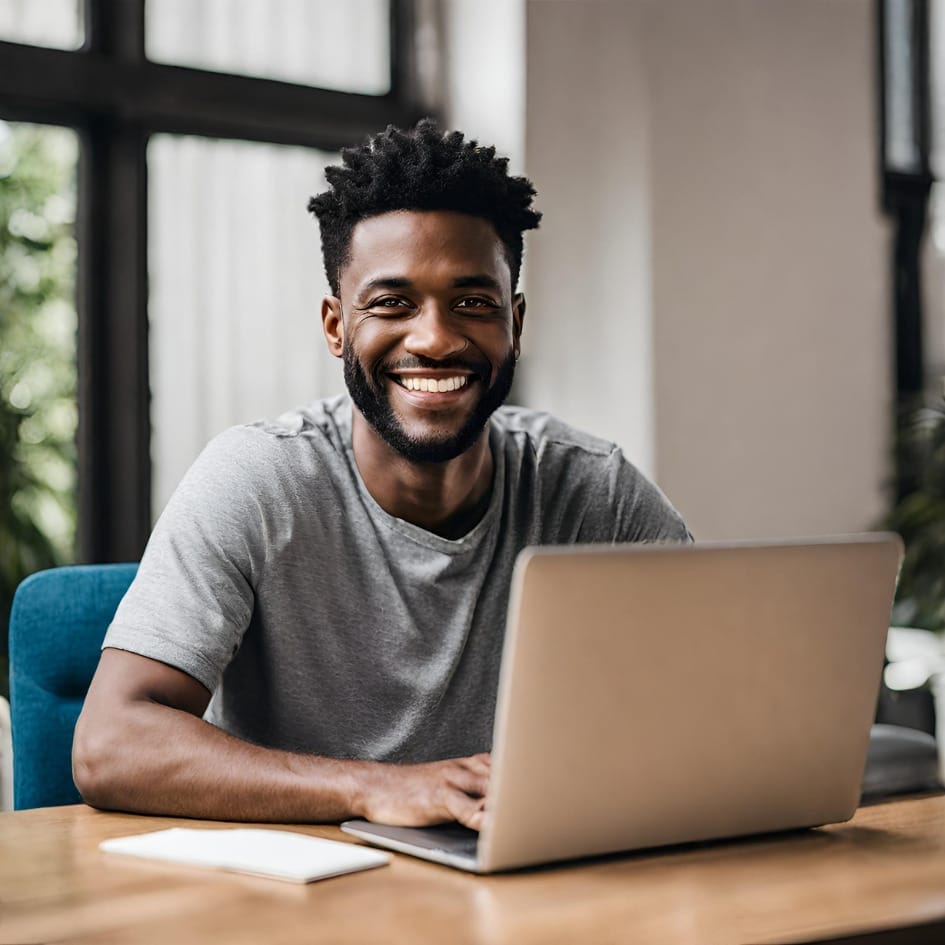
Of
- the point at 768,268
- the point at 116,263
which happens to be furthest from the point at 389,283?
the point at 768,268

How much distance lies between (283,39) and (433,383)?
2.06 meters

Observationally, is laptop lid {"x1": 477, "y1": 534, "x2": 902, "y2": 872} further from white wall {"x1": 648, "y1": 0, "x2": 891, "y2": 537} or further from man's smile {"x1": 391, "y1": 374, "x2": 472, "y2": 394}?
white wall {"x1": 648, "y1": 0, "x2": 891, "y2": 537}

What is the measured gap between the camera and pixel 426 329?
1658mm

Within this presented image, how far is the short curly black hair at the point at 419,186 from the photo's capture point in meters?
1.67

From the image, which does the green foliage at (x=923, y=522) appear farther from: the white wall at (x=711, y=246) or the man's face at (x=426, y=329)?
the man's face at (x=426, y=329)

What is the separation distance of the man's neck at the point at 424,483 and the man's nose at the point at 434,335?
0.42 feet

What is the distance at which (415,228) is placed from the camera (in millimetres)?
1649

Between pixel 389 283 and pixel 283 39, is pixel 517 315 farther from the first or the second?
pixel 283 39

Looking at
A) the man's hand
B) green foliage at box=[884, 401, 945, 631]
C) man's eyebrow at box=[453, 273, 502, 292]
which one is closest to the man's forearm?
the man's hand

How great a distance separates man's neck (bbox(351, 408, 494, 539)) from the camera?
5.62ft

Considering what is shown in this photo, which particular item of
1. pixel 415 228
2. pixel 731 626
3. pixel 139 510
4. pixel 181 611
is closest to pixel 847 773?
pixel 731 626

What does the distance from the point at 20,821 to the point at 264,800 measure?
236 millimetres

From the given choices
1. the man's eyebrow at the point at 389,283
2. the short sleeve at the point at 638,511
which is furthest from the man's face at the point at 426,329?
the short sleeve at the point at 638,511

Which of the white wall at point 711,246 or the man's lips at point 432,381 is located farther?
the white wall at point 711,246
